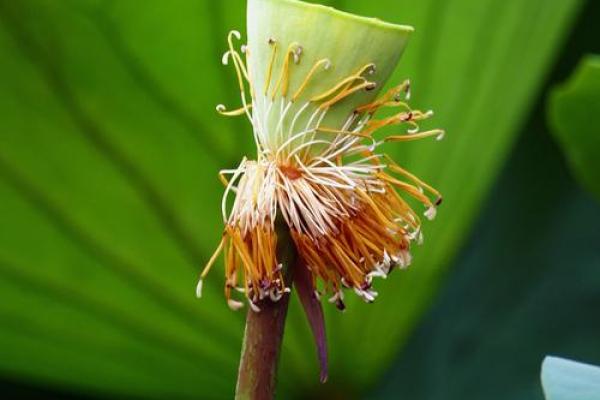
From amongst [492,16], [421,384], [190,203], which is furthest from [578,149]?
[421,384]

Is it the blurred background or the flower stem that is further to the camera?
the blurred background

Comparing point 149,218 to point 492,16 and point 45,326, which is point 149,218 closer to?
point 45,326

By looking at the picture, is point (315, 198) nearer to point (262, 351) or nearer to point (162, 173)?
point (262, 351)

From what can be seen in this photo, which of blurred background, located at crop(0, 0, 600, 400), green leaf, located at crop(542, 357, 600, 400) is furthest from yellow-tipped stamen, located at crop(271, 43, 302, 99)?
blurred background, located at crop(0, 0, 600, 400)

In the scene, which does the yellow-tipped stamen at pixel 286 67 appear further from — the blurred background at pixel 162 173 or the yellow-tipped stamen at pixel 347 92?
the blurred background at pixel 162 173

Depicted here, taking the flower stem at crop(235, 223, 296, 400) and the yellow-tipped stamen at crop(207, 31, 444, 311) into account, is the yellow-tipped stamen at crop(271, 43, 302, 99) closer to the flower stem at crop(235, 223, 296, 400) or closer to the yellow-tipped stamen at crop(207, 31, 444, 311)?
the yellow-tipped stamen at crop(207, 31, 444, 311)

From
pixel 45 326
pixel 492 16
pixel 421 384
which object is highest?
pixel 492 16

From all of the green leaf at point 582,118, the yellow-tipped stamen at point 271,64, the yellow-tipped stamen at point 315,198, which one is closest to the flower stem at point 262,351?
the yellow-tipped stamen at point 315,198
